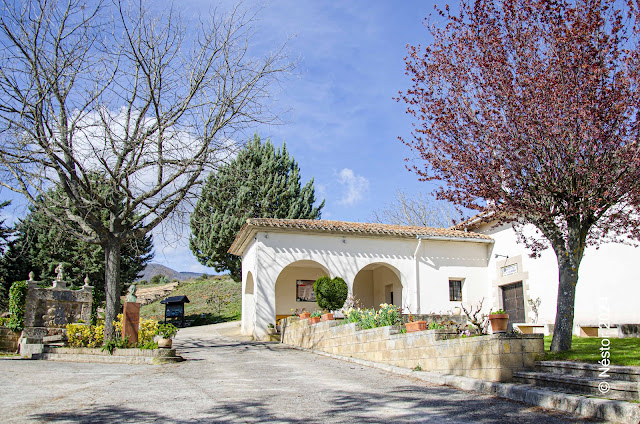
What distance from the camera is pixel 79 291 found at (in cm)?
1560

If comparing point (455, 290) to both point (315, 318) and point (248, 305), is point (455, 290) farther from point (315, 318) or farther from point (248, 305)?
point (248, 305)

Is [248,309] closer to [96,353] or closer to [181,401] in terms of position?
[96,353]

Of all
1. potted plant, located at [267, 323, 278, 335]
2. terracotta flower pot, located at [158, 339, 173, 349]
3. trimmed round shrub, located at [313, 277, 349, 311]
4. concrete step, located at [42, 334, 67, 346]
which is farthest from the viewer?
potted plant, located at [267, 323, 278, 335]

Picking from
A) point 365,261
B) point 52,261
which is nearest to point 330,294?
point 365,261

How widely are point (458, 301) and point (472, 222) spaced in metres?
3.09

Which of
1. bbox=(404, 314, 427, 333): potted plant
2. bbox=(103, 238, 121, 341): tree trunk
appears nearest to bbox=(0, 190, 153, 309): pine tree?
bbox=(103, 238, 121, 341): tree trunk

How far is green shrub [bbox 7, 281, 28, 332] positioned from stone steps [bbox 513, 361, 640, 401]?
13671 mm

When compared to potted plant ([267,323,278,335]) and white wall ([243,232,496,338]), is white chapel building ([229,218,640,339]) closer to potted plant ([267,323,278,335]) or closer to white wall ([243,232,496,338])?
white wall ([243,232,496,338])

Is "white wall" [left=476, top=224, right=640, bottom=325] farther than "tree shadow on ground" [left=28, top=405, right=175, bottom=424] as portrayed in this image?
Yes

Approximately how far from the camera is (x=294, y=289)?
21.0 m

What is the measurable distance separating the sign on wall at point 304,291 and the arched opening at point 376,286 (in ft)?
6.36

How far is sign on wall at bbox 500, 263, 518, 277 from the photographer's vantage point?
17.8m

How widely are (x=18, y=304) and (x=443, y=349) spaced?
12.5m

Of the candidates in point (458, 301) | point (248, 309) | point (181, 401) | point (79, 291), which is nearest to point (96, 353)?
point (79, 291)
